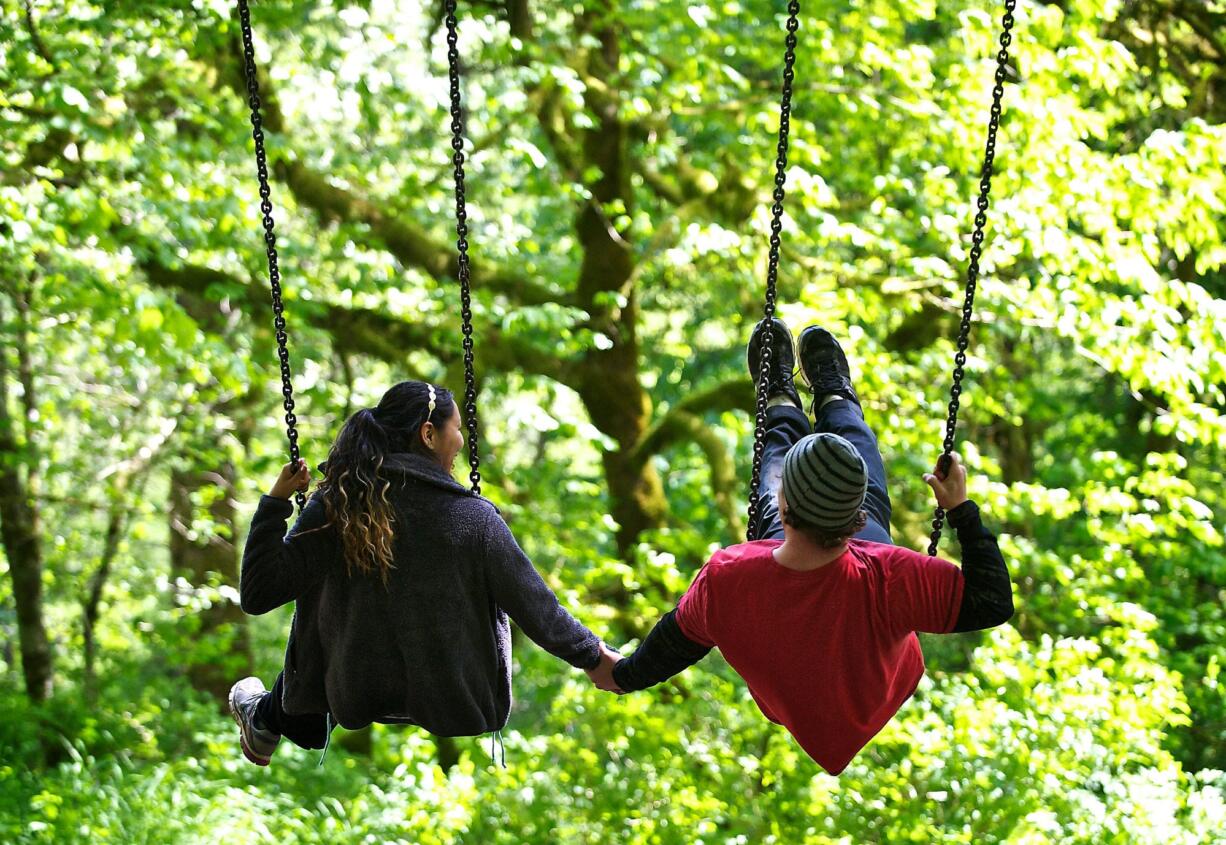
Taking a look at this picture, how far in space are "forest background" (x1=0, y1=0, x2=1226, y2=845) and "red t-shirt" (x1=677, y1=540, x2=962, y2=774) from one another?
2.93 metres

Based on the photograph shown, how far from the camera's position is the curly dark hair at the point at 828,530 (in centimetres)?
232

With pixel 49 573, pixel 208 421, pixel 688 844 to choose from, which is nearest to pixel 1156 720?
pixel 688 844

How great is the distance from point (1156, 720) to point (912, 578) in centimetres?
410

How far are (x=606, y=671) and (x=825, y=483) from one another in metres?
0.81

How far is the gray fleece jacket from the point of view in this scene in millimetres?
2670

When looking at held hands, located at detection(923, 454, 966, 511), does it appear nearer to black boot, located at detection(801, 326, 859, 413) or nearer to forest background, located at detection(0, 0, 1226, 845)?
black boot, located at detection(801, 326, 859, 413)

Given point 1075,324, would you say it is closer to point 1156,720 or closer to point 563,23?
point 1156,720

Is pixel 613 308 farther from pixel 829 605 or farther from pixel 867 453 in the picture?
pixel 829 605

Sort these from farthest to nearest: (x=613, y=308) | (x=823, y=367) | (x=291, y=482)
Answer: (x=613, y=308), (x=823, y=367), (x=291, y=482)

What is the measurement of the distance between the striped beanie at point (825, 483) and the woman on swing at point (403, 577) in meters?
0.72

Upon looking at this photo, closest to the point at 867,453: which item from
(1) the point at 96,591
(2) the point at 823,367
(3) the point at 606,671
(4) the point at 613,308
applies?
(2) the point at 823,367

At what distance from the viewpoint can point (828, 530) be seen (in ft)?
7.63

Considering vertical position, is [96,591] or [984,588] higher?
[984,588]

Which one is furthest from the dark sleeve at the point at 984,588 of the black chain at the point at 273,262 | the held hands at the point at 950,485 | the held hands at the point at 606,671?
the black chain at the point at 273,262
